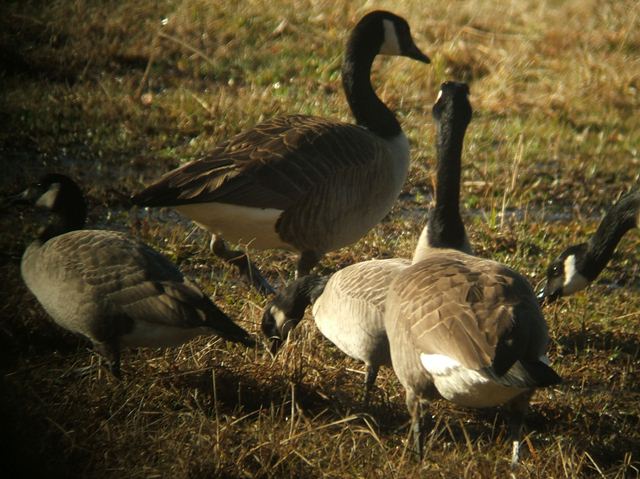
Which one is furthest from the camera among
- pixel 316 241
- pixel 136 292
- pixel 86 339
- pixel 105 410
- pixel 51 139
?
pixel 51 139

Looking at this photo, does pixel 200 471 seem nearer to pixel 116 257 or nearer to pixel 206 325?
pixel 206 325

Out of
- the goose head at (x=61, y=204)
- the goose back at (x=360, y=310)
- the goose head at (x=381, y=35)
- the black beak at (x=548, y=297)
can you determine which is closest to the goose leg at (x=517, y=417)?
the goose back at (x=360, y=310)

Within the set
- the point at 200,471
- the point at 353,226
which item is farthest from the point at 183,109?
the point at 200,471

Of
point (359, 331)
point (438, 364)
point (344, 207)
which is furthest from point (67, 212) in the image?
point (438, 364)

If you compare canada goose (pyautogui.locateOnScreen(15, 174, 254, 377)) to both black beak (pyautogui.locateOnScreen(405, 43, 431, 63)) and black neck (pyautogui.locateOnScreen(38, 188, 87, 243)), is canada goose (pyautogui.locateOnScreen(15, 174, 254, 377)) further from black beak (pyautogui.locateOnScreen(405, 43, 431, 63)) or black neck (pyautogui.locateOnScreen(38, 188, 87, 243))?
black beak (pyautogui.locateOnScreen(405, 43, 431, 63))

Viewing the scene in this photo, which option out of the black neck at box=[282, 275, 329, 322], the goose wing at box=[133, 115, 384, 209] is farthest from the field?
the goose wing at box=[133, 115, 384, 209]

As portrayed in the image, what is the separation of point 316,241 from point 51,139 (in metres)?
3.15

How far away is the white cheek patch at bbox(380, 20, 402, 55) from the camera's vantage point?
24.8 feet

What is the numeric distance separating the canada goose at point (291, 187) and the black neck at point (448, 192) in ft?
2.72

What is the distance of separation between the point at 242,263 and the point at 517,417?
2520mm

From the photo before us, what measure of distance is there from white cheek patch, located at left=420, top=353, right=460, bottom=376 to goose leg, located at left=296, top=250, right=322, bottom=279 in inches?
87.6

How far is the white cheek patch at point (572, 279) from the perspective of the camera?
247 inches

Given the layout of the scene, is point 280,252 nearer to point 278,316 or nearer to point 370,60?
point 370,60

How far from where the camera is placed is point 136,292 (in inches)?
191
